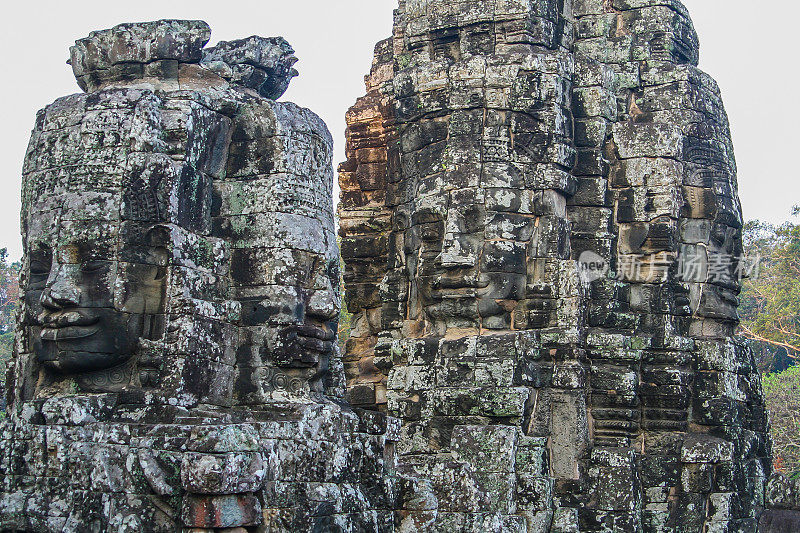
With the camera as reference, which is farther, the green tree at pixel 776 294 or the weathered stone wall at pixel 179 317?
the green tree at pixel 776 294

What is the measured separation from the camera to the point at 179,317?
9312mm

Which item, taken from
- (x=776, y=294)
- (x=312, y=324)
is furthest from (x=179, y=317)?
Answer: (x=776, y=294)

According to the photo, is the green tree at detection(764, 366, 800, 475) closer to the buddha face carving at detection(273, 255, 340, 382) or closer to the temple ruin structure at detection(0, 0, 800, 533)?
the temple ruin structure at detection(0, 0, 800, 533)

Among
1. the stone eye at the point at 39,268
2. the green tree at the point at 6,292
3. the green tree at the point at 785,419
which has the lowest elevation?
the green tree at the point at 785,419

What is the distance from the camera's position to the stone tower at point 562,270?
15.6 m

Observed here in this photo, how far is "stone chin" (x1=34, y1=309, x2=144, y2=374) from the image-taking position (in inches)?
365

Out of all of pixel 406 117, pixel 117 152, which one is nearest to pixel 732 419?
pixel 406 117

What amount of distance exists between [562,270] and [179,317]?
769cm

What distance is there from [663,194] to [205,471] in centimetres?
1036

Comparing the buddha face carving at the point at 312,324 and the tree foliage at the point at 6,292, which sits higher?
the tree foliage at the point at 6,292

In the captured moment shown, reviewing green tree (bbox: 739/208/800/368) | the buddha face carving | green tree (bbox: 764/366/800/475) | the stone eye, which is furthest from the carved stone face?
green tree (bbox: 739/208/800/368)

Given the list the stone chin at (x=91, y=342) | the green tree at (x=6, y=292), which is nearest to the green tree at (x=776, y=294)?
the green tree at (x=6, y=292)

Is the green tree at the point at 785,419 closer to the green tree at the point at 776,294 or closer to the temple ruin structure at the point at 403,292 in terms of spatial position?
the green tree at the point at 776,294

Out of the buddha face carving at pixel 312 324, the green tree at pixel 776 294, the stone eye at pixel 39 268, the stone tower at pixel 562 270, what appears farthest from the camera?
the green tree at pixel 776 294
